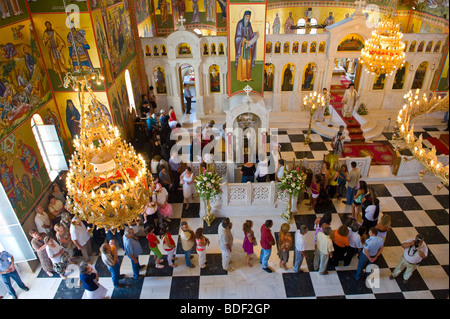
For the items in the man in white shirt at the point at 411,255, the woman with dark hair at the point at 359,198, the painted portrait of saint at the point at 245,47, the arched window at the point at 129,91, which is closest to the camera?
the man in white shirt at the point at 411,255

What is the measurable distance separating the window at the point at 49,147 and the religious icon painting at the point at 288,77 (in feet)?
28.0

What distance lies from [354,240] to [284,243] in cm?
143

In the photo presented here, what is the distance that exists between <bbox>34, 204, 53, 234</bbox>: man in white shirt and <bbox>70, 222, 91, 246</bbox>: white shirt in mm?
788

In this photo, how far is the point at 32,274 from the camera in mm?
7105

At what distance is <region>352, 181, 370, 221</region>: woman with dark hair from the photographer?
7.45 meters

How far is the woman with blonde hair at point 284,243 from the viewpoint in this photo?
6129 mm

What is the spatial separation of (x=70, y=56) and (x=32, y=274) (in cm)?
516

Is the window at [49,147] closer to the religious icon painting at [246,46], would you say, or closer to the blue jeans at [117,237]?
the blue jeans at [117,237]

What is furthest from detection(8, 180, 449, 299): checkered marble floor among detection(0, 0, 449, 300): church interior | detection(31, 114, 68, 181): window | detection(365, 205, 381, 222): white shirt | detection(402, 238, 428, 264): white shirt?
detection(31, 114, 68, 181): window

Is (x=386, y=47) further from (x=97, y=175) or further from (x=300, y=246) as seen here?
(x=97, y=175)

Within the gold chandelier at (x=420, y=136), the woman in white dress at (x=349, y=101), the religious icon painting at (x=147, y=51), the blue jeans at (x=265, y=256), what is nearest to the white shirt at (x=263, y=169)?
the blue jeans at (x=265, y=256)

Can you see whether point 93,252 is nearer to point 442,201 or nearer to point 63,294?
point 63,294

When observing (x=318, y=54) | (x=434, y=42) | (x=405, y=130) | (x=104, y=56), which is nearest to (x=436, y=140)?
(x=434, y=42)

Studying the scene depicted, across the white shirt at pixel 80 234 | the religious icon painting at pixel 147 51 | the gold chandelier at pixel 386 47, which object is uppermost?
the gold chandelier at pixel 386 47
